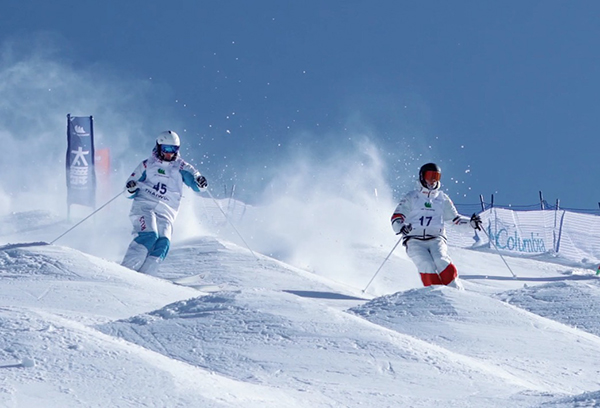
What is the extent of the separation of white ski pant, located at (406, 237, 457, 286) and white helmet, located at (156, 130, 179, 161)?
254cm

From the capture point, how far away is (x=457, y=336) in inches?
274

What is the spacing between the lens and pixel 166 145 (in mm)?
10453

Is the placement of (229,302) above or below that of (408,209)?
below

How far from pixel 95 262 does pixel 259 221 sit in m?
9.26

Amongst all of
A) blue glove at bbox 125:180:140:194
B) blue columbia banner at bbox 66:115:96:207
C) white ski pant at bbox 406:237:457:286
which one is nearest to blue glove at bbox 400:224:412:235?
white ski pant at bbox 406:237:457:286

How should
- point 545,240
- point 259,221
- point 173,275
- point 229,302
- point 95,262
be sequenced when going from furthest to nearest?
point 545,240, point 259,221, point 173,275, point 95,262, point 229,302

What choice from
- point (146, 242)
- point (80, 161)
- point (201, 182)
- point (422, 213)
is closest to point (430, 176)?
point (422, 213)

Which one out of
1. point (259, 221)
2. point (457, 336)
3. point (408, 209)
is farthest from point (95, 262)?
point (259, 221)

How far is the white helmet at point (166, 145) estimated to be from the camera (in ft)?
34.3

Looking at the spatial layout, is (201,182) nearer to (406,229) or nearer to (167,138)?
(167,138)

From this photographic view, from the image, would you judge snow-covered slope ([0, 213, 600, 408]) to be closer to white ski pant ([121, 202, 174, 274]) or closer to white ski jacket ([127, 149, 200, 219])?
white ski pant ([121, 202, 174, 274])

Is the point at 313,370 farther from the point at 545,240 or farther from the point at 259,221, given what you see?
the point at 545,240

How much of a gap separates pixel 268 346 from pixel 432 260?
14.4 feet

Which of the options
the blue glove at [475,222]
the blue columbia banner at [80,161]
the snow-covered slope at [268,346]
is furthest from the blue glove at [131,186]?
the blue columbia banner at [80,161]
